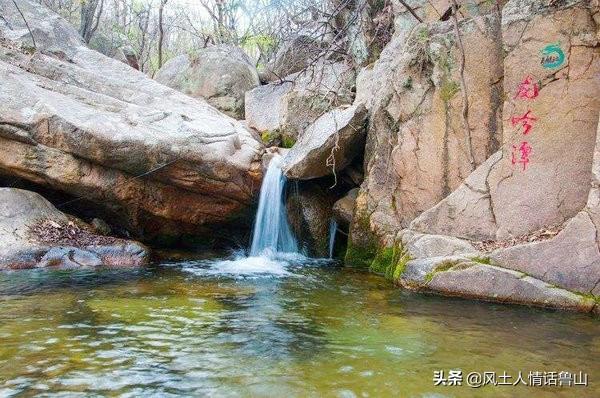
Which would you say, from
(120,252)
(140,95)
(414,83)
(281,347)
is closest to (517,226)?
(414,83)

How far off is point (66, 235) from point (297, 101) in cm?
682

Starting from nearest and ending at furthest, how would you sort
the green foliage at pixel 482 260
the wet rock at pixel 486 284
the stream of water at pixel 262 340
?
1. the stream of water at pixel 262 340
2. the wet rock at pixel 486 284
3. the green foliage at pixel 482 260

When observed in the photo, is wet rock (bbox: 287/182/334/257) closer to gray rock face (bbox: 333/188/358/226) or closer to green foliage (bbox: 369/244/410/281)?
gray rock face (bbox: 333/188/358/226)

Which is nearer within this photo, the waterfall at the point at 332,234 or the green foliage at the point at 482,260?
the green foliage at the point at 482,260

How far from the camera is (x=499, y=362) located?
14.6 feet

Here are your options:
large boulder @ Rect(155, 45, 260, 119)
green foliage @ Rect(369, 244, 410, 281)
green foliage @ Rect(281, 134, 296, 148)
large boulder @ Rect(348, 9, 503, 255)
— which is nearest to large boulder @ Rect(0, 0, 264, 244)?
green foliage @ Rect(281, 134, 296, 148)

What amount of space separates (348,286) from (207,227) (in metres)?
5.45

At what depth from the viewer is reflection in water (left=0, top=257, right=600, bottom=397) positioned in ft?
12.8

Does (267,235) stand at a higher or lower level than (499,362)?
higher

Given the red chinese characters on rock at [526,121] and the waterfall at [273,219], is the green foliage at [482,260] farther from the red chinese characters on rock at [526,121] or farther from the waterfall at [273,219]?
the waterfall at [273,219]

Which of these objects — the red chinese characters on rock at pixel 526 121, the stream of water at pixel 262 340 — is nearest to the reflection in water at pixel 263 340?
the stream of water at pixel 262 340

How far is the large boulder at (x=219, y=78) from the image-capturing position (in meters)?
17.6

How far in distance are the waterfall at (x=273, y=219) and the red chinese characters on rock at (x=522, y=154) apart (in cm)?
535

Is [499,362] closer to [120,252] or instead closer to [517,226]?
[517,226]
